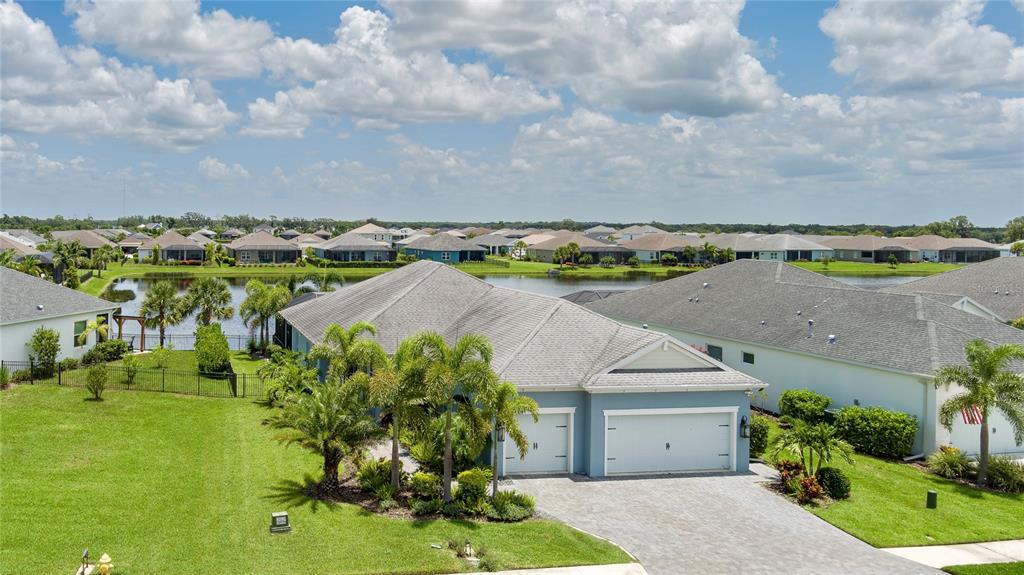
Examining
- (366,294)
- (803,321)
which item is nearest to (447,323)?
(366,294)

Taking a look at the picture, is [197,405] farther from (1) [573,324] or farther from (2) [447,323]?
(1) [573,324]

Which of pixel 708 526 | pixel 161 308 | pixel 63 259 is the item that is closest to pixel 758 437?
pixel 708 526

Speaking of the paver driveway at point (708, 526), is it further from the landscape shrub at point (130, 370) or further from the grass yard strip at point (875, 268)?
the grass yard strip at point (875, 268)

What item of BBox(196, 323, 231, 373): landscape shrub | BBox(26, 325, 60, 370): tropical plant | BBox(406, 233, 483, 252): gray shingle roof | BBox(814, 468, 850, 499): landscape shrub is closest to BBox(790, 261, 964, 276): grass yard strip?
BBox(406, 233, 483, 252): gray shingle roof

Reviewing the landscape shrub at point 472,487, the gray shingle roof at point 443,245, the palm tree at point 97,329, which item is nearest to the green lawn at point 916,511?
the landscape shrub at point 472,487

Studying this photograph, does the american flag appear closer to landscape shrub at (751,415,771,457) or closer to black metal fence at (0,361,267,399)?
landscape shrub at (751,415,771,457)
